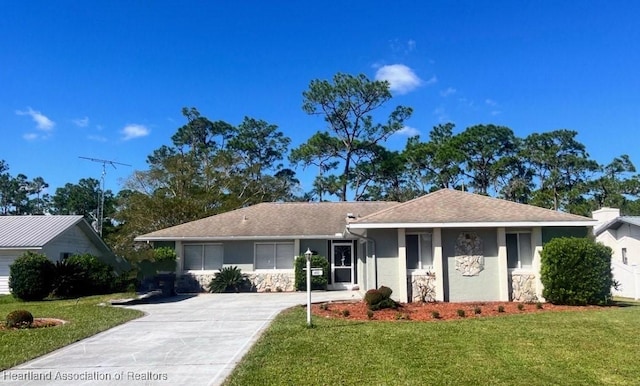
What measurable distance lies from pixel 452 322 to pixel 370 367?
15.1 ft

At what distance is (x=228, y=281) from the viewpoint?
20.9 meters

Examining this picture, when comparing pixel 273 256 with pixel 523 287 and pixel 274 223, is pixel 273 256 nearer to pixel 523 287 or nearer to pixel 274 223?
pixel 274 223

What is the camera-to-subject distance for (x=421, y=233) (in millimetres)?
15789

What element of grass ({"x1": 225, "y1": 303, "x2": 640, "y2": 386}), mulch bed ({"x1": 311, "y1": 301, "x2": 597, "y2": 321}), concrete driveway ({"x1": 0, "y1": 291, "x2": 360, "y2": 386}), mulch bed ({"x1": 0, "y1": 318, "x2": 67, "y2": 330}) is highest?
mulch bed ({"x1": 311, "y1": 301, "x2": 597, "y2": 321})

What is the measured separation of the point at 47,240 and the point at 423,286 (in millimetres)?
17352

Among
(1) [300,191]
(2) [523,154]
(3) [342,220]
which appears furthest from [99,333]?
(2) [523,154]

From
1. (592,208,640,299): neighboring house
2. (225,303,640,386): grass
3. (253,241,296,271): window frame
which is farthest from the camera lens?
(592,208,640,299): neighboring house

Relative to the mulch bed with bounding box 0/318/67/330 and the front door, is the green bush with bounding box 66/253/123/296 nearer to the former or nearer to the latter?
the mulch bed with bounding box 0/318/67/330

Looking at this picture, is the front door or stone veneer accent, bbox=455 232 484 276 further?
the front door

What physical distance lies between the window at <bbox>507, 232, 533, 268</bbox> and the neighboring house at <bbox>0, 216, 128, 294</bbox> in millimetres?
18524

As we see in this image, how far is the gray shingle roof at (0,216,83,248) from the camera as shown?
22.4 m

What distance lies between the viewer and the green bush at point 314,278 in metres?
20.6

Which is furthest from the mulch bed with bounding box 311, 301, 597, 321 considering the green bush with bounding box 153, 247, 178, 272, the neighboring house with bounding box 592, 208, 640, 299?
the neighboring house with bounding box 592, 208, 640, 299

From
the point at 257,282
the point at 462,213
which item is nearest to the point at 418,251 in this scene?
the point at 462,213
